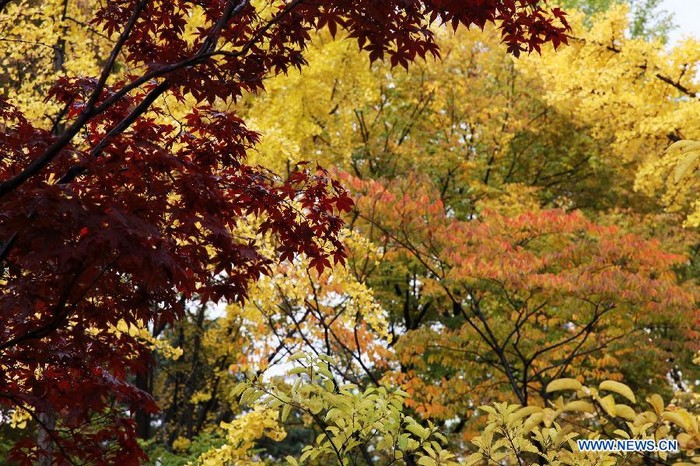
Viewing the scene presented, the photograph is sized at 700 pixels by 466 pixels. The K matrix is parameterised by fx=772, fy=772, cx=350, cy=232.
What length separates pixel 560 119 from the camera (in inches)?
632

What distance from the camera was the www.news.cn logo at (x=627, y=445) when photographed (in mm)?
3529

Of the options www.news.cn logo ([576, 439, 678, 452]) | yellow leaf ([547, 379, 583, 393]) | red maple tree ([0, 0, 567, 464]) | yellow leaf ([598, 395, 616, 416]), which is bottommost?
yellow leaf ([547, 379, 583, 393])

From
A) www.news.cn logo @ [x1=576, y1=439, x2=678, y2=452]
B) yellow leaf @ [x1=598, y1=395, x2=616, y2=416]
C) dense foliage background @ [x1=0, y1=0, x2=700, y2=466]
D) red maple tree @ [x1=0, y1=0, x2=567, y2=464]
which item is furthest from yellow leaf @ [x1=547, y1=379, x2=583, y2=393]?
red maple tree @ [x1=0, y1=0, x2=567, y2=464]

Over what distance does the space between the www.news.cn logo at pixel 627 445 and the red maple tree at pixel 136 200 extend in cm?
173

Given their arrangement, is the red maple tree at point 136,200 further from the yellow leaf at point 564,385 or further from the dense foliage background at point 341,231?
the yellow leaf at point 564,385

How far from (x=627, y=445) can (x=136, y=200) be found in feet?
8.48

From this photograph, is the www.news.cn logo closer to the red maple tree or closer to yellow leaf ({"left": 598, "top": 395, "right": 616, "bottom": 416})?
yellow leaf ({"left": 598, "top": 395, "right": 616, "bottom": 416})

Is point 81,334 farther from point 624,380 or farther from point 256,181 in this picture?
point 624,380

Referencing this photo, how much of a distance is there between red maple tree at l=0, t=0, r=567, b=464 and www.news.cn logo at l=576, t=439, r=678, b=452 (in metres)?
1.73

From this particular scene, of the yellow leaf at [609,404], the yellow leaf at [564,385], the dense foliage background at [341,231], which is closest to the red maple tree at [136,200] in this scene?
the dense foliage background at [341,231]

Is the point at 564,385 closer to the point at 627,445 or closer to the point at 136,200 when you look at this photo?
the point at 627,445

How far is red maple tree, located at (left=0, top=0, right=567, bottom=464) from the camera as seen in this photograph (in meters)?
3.05

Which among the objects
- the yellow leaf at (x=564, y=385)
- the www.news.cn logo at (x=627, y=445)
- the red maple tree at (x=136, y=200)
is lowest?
the yellow leaf at (x=564, y=385)

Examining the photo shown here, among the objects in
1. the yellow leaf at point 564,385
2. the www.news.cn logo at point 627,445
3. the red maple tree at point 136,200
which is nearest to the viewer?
the yellow leaf at point 564,385
